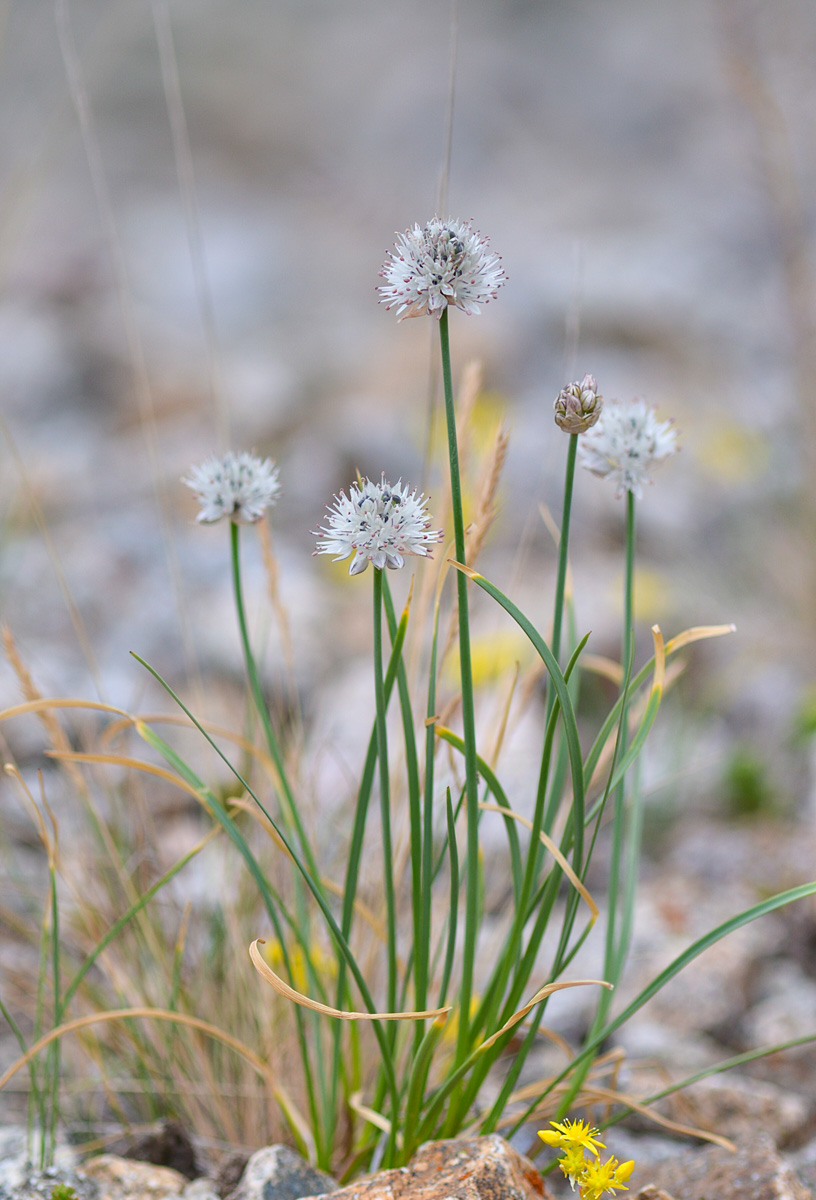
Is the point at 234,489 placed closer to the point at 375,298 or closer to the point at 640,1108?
the point at 640,1108

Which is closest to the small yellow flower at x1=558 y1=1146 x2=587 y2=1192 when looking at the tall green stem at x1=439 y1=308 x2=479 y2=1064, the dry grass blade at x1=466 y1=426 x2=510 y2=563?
the tall green stem at x1=439 y1=308 x2=479 y2=1064

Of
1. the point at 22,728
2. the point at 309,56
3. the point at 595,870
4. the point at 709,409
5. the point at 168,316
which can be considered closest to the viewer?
the point at 595,870

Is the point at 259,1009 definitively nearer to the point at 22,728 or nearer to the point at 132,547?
the point at 22,728

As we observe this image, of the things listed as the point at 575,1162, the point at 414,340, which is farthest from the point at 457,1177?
the point at 414,340

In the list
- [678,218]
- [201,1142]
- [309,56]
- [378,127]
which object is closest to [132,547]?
[201,1142]

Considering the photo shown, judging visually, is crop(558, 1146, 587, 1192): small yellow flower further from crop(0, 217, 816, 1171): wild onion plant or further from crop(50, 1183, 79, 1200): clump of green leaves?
crop(50, 1183, 79, 1200): clump of green leaves

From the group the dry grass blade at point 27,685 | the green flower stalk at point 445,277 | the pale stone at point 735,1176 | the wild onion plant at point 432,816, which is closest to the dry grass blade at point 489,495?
the wild onion plant at point 432,816
